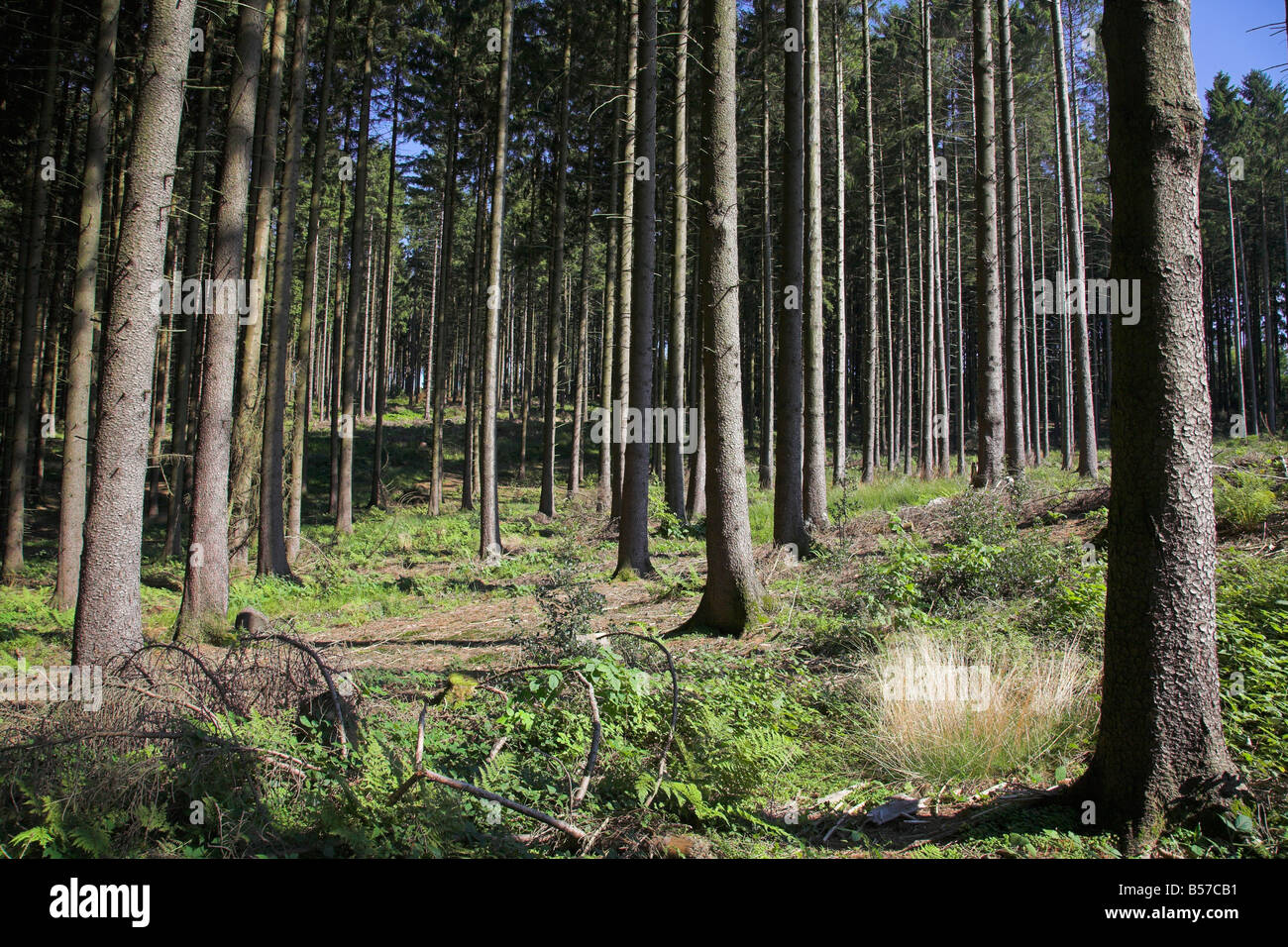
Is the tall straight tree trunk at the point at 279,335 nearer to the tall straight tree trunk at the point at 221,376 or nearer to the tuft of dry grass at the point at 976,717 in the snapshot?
the tall straight tree trunk at the point at 221,376

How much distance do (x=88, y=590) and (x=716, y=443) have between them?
21.4 ft

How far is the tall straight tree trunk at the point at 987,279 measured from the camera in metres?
12.6

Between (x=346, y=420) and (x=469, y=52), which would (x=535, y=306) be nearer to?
(x=469, y=52)

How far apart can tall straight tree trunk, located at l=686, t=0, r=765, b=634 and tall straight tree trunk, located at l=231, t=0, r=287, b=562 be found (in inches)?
334

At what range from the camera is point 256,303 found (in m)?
12.7

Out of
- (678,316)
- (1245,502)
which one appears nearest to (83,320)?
(678,316)

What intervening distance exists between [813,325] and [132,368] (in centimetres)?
1109

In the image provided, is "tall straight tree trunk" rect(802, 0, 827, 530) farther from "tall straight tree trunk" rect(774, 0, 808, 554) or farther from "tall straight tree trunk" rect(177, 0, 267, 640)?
"tall straight tree trunk" rect(177, 0, 267, 640)

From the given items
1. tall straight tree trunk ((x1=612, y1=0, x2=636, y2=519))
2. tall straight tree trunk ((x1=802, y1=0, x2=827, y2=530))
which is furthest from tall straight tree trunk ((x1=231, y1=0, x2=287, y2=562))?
tall straight tree trunk ((x1=802, y1=0, x2=827, y2=530))

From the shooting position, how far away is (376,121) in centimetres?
2431

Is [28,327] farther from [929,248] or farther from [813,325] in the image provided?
[929,248]

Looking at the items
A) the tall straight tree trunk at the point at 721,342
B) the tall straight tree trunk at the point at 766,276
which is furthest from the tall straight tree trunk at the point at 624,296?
the tall straight tree trunk at the point at 721,342
